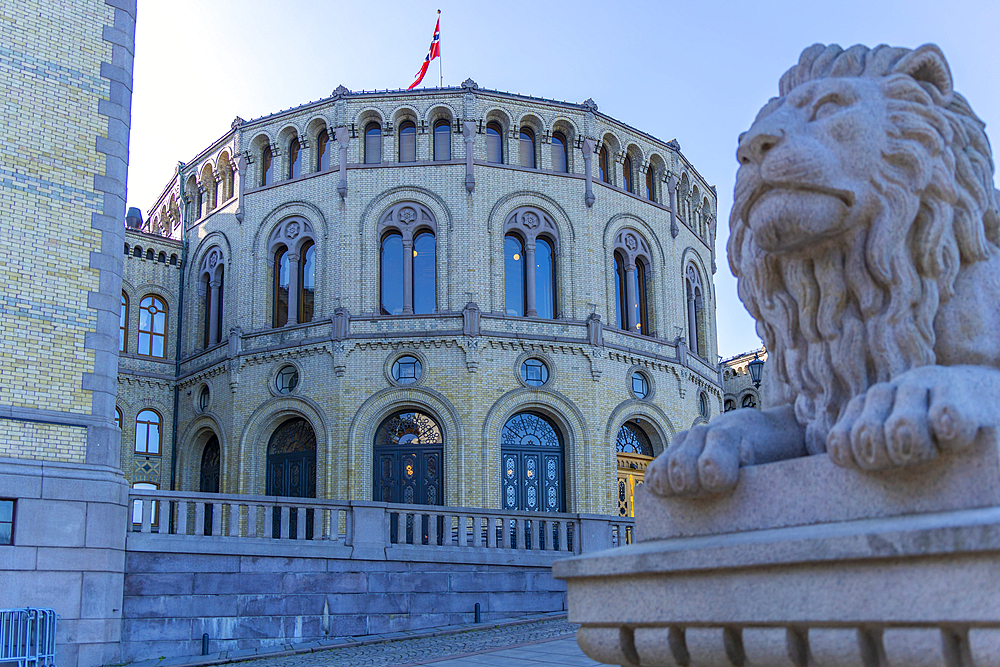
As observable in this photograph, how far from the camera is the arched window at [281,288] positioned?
29.1 metres

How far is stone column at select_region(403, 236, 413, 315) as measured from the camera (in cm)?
2758

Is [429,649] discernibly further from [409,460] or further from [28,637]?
[409,460]

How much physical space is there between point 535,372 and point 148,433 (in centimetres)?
1227

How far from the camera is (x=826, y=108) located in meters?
3.19

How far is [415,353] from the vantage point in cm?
2691

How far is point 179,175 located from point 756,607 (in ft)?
109

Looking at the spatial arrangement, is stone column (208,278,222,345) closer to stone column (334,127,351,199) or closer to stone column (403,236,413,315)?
stone column (334,127,351,199)

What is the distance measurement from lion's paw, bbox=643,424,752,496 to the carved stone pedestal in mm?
78

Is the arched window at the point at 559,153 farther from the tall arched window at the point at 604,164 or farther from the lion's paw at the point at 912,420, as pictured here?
the lion's paw at the point at 912,420

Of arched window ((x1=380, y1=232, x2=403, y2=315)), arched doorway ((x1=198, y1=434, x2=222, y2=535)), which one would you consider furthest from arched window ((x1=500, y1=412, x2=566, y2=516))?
arched doorway ((x1=198, y1=434, x2=222, y2=535))

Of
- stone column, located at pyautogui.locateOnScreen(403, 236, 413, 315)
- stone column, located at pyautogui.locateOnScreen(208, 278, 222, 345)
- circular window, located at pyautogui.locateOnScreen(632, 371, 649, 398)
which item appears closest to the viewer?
stone column, located at pyautogui.locateOnScreen(403, 236, 413, 315)

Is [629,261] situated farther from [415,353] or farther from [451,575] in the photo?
[451,575]

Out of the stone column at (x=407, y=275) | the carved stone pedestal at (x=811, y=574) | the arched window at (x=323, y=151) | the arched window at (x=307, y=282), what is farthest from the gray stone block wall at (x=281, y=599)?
the arched window at (x=323, y=151)

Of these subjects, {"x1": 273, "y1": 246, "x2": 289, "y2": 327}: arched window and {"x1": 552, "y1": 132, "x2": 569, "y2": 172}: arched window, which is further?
{"x1": 552, "y1": 132, "x2": 569, "y2": 172}: arched window
